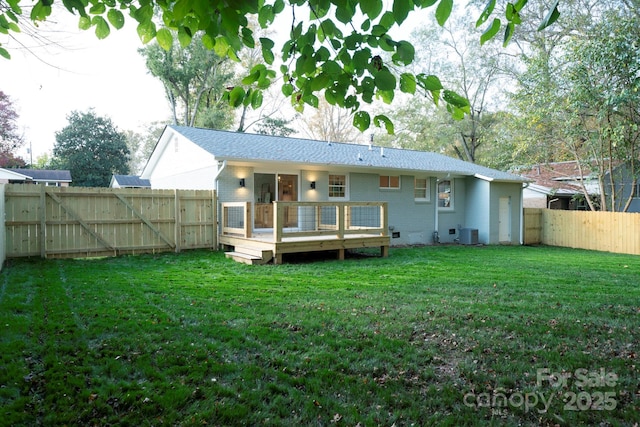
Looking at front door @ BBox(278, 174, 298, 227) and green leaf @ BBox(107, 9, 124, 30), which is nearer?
green leaf @ BBox(107, 9, 124, 30)

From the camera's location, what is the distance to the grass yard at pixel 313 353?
239 centimetres

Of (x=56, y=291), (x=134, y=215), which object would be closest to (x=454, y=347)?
(x=56, y=291)

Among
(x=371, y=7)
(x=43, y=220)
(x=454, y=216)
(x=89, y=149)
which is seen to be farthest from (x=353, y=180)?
(x=89, y=149)

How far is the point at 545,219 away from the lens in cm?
1552

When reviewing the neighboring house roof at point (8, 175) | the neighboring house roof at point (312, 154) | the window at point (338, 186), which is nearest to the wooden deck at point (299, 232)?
the window at point (338, 186)

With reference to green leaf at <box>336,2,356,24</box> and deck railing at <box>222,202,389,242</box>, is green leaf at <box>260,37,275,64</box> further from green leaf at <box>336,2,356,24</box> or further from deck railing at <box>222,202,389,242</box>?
deck railing at <box>222,202,389,242</box>

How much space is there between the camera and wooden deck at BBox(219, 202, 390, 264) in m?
8.66

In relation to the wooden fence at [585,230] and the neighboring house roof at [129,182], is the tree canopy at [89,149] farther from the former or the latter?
the wooden fence at [585,230]

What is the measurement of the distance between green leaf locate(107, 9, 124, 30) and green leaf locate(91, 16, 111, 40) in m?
0.05

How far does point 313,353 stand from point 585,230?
569 inches

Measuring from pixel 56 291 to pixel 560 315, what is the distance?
6.39 m

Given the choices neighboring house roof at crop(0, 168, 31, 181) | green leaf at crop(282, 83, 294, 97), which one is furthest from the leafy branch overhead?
neighboring house roof at crop(0, 168, 31, 181)

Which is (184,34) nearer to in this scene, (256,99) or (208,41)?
(208,41)

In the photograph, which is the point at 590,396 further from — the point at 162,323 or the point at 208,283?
the point at 208,283
